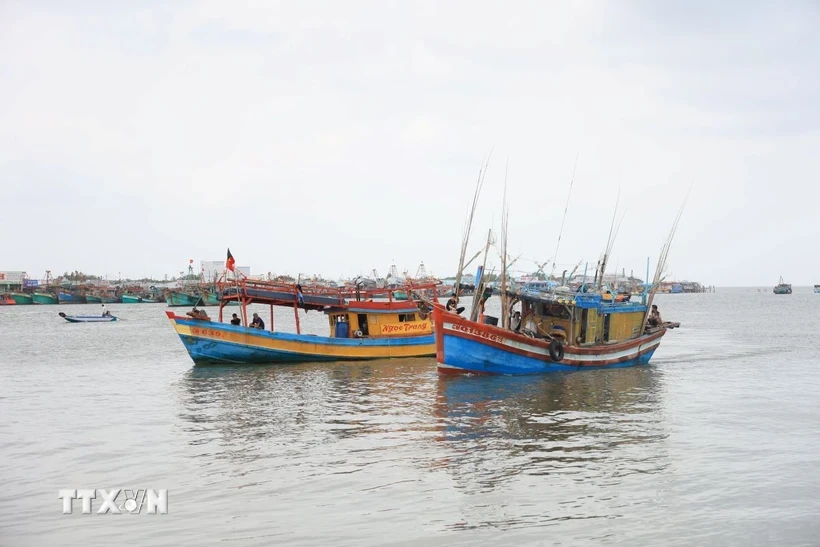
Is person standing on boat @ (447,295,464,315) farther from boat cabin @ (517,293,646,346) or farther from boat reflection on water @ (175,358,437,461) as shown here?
boat cabin @ (517,293,646,346)

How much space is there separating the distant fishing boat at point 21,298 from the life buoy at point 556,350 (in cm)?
11400

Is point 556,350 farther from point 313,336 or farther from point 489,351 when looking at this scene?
point 313,336

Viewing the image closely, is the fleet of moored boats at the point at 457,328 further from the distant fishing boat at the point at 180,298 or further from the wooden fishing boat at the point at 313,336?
the distant fishing boat at the point at 180,298

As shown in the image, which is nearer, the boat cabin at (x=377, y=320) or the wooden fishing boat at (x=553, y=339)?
the wooden fishing boat at (x=553, y=339)

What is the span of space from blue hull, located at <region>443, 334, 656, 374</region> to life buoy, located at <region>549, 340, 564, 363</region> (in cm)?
34

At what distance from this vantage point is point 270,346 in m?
30.8

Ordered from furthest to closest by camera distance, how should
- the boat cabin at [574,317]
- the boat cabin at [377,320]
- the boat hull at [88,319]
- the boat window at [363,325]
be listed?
the boat hull at [88,319]
the boat window at [363,325]
the boat cabin at [377,320]
the boat cabin at [574,317]

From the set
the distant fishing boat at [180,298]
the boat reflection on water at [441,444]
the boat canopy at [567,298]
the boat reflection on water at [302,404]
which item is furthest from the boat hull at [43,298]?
the boat canopy at [567,298]

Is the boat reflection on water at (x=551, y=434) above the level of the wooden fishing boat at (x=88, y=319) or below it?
below

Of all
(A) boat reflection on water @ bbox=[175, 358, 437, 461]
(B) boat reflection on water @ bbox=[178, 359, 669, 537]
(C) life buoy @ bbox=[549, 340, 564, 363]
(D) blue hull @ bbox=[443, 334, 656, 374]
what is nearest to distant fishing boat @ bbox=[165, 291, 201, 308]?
(A) boat reflection on water @ bbox=[175, 358, 437, 461]

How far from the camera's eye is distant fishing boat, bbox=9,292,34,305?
118m

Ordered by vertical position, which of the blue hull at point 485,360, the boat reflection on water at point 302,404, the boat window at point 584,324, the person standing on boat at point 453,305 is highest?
the person standing on boat at point 453,305

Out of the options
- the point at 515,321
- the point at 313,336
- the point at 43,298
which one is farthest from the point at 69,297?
the point at 515,321

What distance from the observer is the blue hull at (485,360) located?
2591 cm
